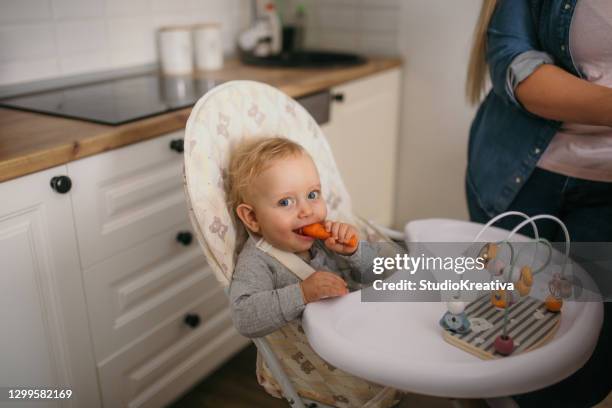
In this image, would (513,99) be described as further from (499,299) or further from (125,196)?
(125,196)

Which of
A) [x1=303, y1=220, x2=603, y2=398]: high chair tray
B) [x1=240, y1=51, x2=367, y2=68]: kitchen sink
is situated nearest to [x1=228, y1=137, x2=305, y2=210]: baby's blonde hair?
[x1=303, y1=220, x2=603, y2=398]: high chair tray

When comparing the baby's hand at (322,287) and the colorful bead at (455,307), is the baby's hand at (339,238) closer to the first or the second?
the baby's hand at (322,287)

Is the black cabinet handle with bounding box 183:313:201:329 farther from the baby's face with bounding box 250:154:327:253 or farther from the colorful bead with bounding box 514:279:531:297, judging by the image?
the colorful bead with bounding box 514:279:531:297

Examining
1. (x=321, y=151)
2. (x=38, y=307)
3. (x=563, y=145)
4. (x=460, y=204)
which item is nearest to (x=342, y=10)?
(x=460, y=204)

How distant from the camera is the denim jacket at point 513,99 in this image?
1.15 m

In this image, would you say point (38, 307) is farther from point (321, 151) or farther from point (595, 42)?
point (595, 42)

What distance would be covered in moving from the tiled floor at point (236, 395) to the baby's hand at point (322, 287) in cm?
81

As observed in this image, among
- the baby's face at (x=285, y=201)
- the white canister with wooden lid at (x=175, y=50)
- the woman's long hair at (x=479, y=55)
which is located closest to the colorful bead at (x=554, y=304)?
the baby's face at (x=285, y=201)

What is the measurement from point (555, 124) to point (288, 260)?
1.90 feet

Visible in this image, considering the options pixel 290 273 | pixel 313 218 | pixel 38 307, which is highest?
pixel 313 218

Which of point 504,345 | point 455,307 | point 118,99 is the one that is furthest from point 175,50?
point 504,345

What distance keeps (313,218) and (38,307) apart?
62 cm

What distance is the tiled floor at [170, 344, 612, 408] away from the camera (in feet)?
5.68

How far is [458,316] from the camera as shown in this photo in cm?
94
